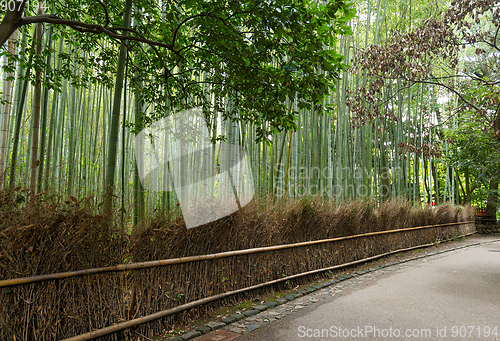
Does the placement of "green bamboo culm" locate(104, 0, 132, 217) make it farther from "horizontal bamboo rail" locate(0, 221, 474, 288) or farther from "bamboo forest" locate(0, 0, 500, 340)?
"horizontal bamboo rail" locate(0, 221, 474, 288)

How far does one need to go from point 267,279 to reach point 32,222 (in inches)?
96.3

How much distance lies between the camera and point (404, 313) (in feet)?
10.1

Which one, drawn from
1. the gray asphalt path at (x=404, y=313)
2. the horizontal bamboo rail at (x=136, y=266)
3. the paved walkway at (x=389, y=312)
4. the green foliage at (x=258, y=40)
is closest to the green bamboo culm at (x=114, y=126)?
the green foliage at (x=258, y=40)

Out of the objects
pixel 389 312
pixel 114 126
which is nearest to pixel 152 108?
pixel 114 126

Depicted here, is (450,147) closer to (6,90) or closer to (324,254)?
(324,254)

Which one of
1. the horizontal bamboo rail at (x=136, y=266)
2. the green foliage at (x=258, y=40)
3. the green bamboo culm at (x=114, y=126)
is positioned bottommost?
the horizontal bamboo rail at (x=136, y=266)

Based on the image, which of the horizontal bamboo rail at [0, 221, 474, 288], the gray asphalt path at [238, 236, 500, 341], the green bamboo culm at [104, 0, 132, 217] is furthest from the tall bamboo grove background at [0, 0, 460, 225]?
the gray asphalt path at [238, 236, 500, 341]

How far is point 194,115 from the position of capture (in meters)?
3.91

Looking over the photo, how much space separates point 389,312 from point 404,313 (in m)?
0.13

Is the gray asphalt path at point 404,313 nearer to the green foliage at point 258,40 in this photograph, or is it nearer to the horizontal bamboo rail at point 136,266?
the horizontal bamboo rail at point 136,266

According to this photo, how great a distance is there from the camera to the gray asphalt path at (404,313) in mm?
2594

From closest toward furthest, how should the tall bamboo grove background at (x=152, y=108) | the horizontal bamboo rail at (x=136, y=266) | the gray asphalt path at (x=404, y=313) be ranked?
1. the horizontal bamboo rail at (x=136, y=266)
2. the gray asphalt path at (x=404, y=313)
3. the tall bamboo grove background at (x=152, y=108)

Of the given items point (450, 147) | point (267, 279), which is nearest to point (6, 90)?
point (267, 279)

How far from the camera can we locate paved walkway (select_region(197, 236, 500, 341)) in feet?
8.53
